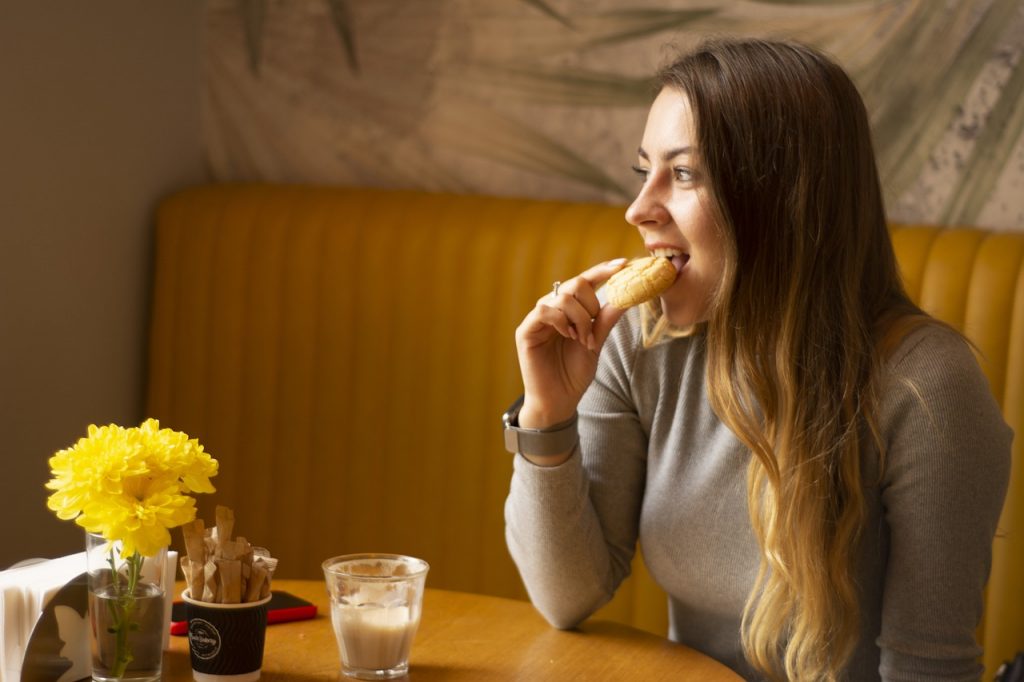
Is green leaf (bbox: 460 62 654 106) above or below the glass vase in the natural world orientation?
above

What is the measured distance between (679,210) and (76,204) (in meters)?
1.59

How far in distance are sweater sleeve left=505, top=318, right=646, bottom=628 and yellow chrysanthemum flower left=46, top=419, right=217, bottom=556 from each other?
0.55 m

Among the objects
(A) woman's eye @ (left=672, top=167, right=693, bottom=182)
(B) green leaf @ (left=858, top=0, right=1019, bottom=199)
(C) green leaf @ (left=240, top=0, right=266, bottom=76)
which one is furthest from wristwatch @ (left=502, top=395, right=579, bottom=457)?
(C) green leaf @ (left=240, top=0, right=266, bottom=76)

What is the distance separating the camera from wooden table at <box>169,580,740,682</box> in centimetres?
129

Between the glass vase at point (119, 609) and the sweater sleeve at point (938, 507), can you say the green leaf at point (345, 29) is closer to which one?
the sweater sleeve at point (938, 507)

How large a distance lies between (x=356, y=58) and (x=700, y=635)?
169 cm

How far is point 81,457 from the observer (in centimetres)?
108

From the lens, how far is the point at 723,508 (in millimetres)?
1597

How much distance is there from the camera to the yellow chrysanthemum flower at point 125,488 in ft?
3.52

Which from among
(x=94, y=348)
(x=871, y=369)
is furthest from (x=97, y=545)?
(x=94, y=348)

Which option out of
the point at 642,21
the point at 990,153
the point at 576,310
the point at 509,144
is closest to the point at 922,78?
the point at 990,153

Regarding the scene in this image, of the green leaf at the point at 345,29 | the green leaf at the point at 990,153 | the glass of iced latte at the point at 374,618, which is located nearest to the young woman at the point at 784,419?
the glass of iced latte at the point at 374,618

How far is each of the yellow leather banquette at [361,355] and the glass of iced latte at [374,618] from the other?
3.77 feet

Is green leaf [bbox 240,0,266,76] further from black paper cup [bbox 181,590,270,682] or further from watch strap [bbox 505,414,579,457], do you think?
black paper cup [bbox 181,590,270,682]
